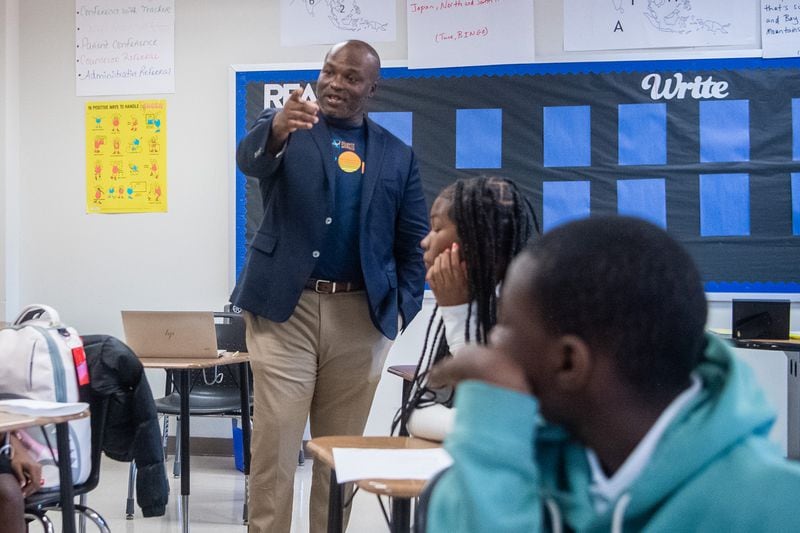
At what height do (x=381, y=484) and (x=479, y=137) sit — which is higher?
(x=479, y=137)

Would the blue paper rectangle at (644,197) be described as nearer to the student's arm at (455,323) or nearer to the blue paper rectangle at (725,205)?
the blue paper rectangle at (725,205)

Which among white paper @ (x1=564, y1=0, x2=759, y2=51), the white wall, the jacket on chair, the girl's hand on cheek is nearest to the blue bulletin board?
white paper @ (x1=564, y1=0, x2=759, y2=51)

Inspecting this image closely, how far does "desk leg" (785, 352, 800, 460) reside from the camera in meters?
3.73

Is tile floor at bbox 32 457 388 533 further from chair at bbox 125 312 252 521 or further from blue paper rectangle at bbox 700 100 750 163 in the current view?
blue paper rectangle at bbox 700 100 750 163

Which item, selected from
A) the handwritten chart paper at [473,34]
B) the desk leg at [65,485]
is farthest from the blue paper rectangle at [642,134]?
the desk leg at [65,485]

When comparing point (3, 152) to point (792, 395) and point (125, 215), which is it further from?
point (792, 395)

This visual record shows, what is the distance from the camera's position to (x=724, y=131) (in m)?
4.40

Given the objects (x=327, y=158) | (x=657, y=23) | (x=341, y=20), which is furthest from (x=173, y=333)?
(x=657, y=23)

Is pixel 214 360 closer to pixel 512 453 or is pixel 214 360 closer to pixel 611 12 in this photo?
pixel 611 12

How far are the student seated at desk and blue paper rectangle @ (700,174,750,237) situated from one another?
337 cm

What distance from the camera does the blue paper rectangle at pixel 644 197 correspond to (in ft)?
14.6

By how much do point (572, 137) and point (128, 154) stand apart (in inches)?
94.6

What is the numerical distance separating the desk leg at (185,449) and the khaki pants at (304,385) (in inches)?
38.1

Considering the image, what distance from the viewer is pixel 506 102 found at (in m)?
4.54
